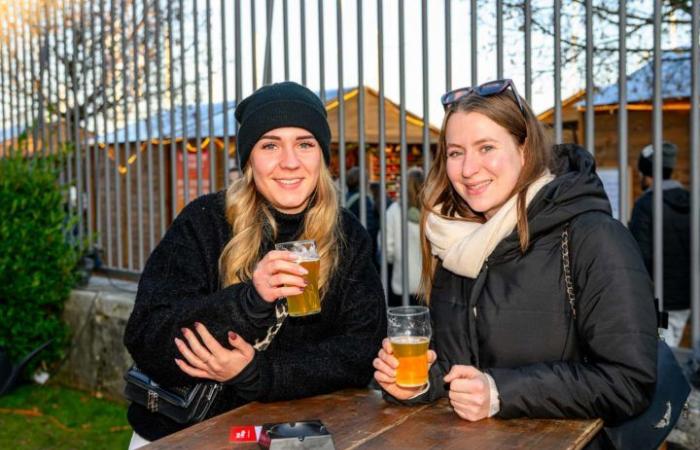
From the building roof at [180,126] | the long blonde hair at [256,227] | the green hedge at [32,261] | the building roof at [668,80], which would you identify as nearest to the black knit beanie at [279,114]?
the long blonde hair at [256,227]

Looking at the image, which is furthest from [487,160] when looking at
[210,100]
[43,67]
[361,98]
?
[43,67]

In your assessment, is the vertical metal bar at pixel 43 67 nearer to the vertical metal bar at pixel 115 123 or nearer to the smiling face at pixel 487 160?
the vertical metal bar at pixel 115 123

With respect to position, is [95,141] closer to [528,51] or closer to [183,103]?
[183,103]

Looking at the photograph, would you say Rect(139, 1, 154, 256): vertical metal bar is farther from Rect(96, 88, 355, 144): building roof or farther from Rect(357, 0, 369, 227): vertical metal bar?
Rect(357, 0, 369, 227): vertical metal bar

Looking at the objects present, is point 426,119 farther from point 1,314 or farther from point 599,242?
point 1,314

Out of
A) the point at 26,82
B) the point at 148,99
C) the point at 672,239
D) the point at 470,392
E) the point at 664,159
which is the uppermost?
the point at 26,82

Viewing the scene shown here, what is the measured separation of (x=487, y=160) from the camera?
7.12ft

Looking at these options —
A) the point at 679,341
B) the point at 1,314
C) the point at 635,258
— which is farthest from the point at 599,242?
the point at 1,314

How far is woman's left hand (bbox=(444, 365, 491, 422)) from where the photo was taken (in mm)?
1899

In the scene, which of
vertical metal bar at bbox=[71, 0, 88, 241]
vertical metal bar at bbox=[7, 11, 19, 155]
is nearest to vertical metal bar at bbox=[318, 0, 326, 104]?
vertical metal bar at bbox=[71, 0, 88, 241]

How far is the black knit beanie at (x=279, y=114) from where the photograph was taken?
2.36 metres

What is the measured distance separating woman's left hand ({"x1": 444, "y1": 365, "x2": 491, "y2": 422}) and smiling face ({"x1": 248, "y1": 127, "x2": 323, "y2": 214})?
2.64 ft

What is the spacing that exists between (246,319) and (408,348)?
463 mm

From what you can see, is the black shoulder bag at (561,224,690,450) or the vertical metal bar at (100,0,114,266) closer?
the black shoulder bag at (561,224,690,450)
